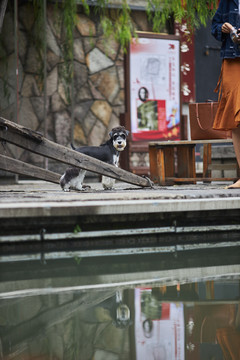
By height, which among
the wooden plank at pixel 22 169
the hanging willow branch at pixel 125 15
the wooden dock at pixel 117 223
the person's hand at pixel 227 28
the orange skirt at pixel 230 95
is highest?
the hanging willow branch at pixel 125 15

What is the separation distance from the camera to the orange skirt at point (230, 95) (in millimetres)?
4973

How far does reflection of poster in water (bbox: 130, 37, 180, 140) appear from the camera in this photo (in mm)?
9172

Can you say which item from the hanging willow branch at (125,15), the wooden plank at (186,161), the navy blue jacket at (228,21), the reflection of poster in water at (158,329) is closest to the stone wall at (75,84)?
the hanging willow branch at (125,15)

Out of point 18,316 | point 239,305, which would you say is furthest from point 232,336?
point 18,316

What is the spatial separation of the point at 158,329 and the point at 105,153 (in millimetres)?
2993

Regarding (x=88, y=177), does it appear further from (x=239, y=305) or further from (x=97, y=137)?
(x=239, y=305)

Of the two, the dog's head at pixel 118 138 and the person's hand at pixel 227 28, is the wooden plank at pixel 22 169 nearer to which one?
the dog's head at pixel 118 138

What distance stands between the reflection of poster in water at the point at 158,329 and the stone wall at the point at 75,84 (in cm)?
703

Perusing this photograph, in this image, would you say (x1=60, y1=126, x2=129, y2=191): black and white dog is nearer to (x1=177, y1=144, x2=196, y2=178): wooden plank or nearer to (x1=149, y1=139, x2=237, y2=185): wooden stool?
(x1=149, y1=139, x2=237, y2=185): wooden stool

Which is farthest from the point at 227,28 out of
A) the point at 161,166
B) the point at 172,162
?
the point at 172,162

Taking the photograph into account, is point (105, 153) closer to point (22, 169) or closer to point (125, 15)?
point (22, 169)

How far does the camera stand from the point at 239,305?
2646 mm

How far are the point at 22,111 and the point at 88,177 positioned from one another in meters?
1.82

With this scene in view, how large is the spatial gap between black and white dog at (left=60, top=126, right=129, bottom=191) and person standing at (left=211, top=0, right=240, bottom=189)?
36.3 inches
